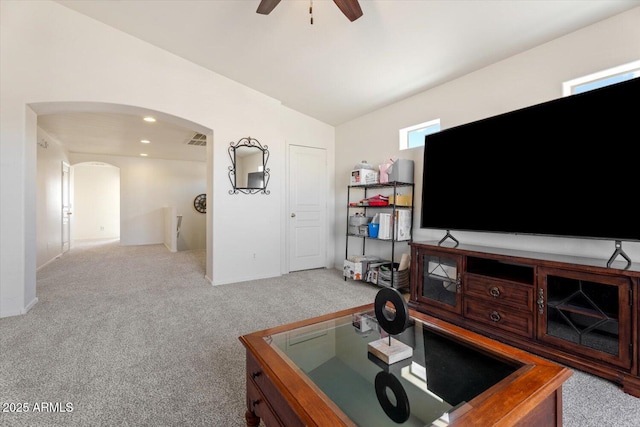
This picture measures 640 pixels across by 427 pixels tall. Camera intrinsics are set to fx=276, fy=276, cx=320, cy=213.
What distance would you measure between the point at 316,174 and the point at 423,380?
390 centimetres

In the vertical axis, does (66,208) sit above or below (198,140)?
below

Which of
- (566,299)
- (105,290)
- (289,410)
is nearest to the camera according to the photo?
(289,410)

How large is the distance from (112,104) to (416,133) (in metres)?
3.69

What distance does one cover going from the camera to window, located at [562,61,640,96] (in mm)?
2047

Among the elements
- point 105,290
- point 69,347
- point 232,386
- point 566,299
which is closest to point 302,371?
point 232,386

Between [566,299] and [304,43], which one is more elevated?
[304,43]

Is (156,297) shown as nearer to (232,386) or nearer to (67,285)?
(67,285)

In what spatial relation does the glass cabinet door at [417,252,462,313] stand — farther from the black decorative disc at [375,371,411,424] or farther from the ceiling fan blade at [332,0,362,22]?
the ceiling fan blade at [332,0,362,22]

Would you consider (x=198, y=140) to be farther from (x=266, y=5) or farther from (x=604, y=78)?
(x=604, y=78)

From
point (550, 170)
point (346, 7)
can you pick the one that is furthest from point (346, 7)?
point (550, 170)

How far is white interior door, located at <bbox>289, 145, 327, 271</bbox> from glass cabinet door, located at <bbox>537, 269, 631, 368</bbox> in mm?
3265

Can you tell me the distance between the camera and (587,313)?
1.76 m

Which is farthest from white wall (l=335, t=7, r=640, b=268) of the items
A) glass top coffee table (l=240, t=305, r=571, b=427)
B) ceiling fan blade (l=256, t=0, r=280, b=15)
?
ceiling fan blade (l=256, t=0, r=280, b=15)

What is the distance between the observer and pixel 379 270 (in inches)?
141
